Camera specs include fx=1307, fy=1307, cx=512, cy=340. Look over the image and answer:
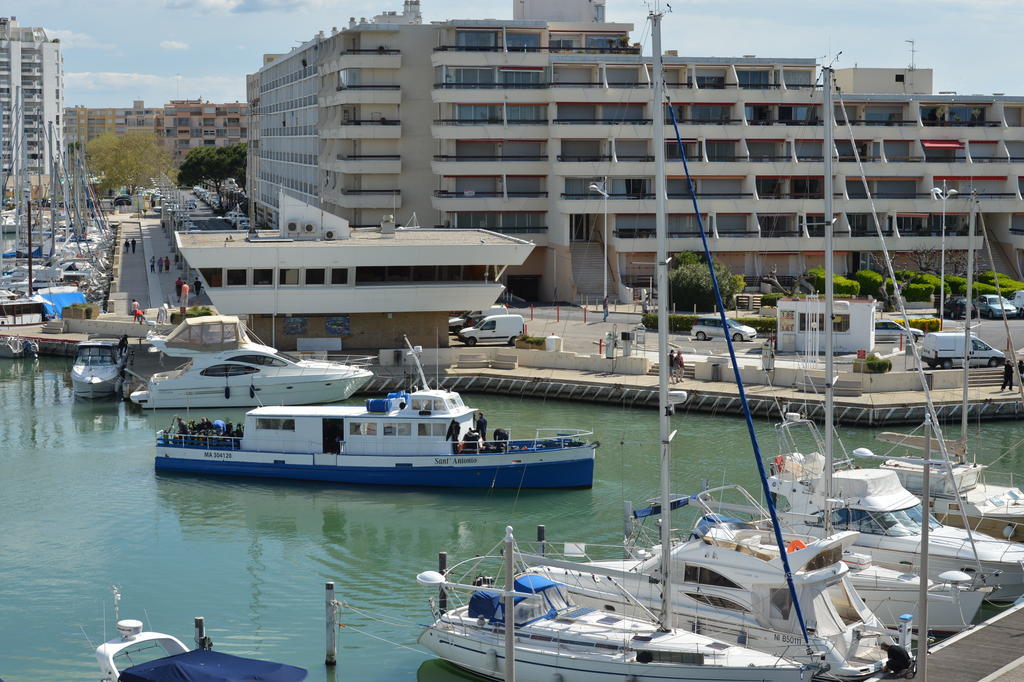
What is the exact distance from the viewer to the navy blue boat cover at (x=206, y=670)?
2214 centimetres

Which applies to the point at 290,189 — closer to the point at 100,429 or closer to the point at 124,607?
the point at 100,429

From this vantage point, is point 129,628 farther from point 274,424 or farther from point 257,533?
point 274,424

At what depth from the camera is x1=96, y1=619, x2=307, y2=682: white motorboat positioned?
22.2 metres

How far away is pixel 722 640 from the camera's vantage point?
25312mm

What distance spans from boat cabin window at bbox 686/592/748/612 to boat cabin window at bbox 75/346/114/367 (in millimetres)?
38597

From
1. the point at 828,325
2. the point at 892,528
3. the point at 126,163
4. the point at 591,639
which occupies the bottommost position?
the point at 591,639

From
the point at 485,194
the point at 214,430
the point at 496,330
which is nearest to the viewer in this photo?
the point at 214,430

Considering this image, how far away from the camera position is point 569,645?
24.3 meters

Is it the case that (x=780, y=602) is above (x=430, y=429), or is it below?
below

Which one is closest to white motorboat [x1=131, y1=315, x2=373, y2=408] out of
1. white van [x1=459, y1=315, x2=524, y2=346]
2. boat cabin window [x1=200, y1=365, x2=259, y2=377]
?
boat cabin window [x1=200, y1=365, x2=259, y2=377]

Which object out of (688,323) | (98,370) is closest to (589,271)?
(688,323)

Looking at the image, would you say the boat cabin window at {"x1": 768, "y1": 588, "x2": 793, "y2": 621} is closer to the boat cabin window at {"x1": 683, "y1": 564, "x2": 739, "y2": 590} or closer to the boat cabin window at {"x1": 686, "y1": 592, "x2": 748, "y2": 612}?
the boat cabin window at {"x1": 686, "y1": 592, "x2": 748, "y2": 612}

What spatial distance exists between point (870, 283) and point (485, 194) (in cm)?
2531

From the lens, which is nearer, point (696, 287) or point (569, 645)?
point (569, 645)
